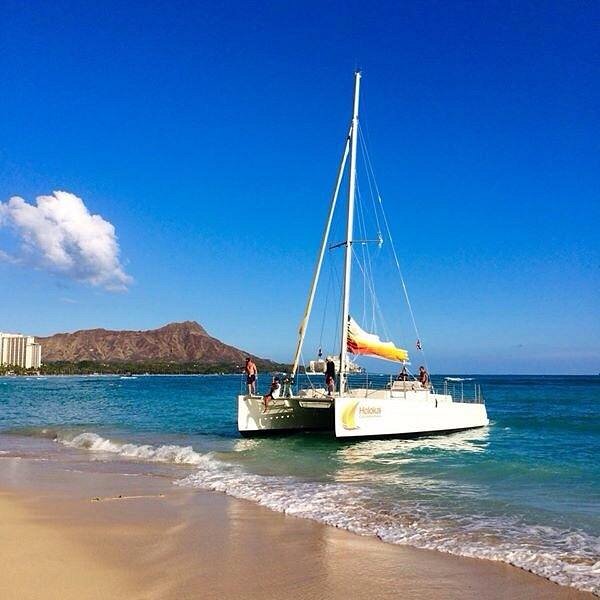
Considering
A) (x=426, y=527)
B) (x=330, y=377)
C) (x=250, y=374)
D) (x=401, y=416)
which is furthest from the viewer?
(x=250, y=374)

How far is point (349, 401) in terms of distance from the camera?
1911 centimetres

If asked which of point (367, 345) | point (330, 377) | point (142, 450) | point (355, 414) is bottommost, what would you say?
point (142, 450)

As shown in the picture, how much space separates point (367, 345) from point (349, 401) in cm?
294

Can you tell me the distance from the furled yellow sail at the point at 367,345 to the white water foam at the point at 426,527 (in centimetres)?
879

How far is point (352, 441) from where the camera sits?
19219 mm

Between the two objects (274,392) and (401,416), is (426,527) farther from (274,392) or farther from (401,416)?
(274,392)

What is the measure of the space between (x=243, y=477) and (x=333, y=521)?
4.30 metres

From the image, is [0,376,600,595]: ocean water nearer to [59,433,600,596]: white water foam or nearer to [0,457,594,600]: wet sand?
[59,433,600,596]: white water foam

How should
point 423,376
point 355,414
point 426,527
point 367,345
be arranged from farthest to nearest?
point 423,376 → point 367,345 → point 355,414 → point 426,527

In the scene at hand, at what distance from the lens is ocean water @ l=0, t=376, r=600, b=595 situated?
796 cm

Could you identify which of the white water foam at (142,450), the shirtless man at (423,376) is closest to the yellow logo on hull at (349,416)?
the white water foam at (142,450)

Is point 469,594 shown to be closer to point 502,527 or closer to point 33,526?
point 502,527

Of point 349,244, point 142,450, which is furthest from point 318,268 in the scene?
point 142,450

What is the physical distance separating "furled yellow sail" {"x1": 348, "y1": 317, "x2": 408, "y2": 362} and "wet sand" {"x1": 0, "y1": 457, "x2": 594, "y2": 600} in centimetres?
1194
